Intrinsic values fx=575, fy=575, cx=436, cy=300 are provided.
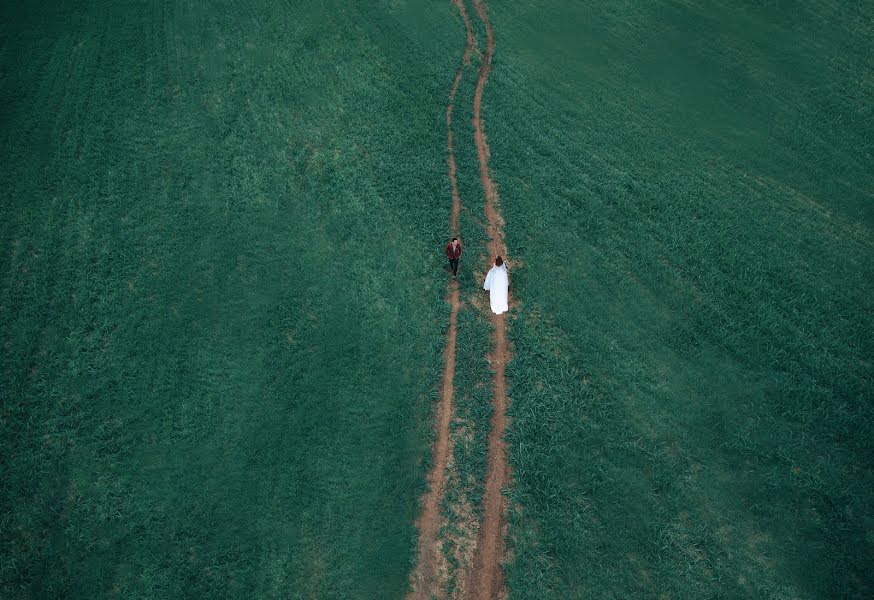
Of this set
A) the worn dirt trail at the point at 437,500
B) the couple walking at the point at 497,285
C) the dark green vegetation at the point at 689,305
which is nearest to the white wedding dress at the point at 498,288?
the couple walking at the point at 497,285

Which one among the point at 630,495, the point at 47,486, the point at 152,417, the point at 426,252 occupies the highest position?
the point at 426,252

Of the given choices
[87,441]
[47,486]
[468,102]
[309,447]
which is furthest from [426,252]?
[47,486]

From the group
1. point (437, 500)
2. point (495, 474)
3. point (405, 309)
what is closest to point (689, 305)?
point (495, 474)

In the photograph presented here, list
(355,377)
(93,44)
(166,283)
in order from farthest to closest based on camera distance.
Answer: (93,44) < (166,283) < (355,377)

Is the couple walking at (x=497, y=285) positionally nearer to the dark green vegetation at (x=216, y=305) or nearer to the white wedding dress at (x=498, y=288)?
the white wedding dress at (x=498, y=288)

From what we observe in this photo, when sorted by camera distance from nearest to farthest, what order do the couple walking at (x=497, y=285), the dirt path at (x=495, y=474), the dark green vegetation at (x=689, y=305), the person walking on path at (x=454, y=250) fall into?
the dirt path at (x=495, y=474)
the dark green vegetation at (x=689, y=305)
the couple walking at (x=497, y=285)
the person walking on path at (x=454, y=250)

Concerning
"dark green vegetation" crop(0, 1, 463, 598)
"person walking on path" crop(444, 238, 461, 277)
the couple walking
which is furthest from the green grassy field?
"person walking on path" crop(444, 238, 461, 277)

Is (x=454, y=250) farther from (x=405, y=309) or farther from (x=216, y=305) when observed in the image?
(x=216, y=305)

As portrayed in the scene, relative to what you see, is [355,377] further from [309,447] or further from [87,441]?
[87,441]
